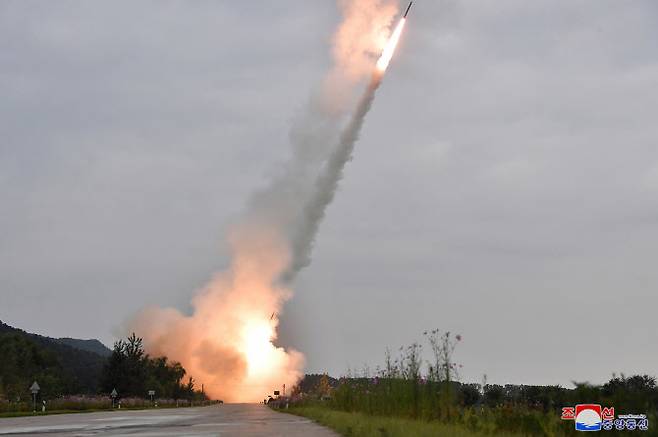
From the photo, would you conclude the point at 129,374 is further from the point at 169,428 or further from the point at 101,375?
the point at 169,428

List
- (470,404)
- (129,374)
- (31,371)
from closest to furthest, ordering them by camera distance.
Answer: (470,404) < (129,374) < (31,371)

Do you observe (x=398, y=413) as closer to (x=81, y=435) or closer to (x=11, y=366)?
(x=81, y=435)

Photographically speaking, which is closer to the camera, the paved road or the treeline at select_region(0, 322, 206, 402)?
the paved road

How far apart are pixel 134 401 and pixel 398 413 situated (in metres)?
52.0

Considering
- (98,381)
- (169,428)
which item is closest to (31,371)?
(98,381)

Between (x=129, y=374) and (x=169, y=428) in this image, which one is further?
(x=129, y=374)

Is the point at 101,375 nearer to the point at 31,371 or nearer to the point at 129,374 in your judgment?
the point at 129,374

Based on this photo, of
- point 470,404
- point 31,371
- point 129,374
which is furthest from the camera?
point 31,371

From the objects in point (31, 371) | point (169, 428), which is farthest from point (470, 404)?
point (31, 371)

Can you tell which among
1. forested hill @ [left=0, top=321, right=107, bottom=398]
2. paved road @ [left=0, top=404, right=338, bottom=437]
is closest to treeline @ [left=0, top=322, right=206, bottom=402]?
forested hill @ [left=0, top=321, right=107, bottom=398]

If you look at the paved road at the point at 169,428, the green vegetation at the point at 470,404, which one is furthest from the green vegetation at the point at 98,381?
the green vegetation at the point at 470,404

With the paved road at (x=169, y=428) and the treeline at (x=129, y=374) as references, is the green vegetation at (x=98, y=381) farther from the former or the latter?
the paved road at (x=169, y=428)

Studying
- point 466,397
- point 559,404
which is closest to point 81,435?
point 466,397

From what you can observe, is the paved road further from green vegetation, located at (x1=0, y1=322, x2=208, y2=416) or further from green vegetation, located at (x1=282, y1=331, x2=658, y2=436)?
green vegetation, located at (x1=0, y1=322, x2=208, y2=416)
